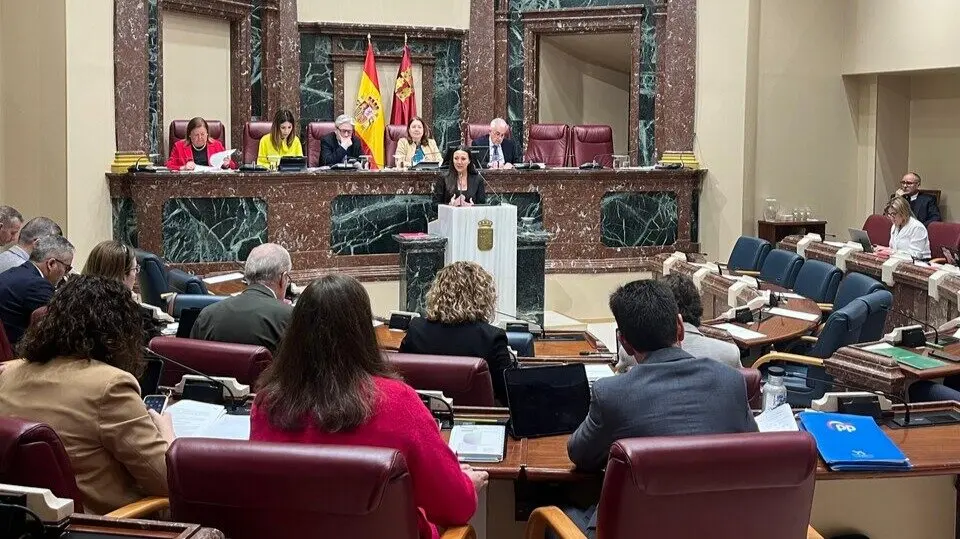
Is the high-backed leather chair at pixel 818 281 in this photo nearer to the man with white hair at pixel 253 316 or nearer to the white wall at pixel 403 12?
the man with white hair at pixel 253 316

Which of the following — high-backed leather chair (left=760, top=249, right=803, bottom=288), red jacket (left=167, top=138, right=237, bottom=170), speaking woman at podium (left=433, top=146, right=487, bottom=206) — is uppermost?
red jacket (left=167, top=138, right=237, bottom=170)

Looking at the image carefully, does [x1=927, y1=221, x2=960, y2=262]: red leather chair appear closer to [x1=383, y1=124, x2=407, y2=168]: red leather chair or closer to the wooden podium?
the wooden podium

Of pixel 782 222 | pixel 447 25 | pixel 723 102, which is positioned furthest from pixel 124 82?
pixel 782 222

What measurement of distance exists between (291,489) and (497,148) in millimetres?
7668

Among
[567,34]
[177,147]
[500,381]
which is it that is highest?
[567,34]

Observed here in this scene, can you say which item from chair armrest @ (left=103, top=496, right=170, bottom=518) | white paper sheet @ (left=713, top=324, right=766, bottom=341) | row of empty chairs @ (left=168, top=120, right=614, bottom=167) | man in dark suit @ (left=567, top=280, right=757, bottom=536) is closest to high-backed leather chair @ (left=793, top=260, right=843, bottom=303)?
white paper sheet @ (left=713, top=324, right=766, bottom=341)

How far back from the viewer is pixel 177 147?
8930 mm

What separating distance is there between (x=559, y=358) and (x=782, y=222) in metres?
6.31

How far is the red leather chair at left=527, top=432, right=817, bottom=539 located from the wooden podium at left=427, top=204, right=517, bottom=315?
19.7 feet

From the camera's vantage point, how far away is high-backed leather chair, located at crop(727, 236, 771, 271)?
8.37 m

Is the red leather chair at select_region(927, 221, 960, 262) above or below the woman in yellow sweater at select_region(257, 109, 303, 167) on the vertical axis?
below

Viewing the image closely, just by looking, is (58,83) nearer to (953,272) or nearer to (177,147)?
(177,147)

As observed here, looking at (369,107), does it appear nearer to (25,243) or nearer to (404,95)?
(404,95)

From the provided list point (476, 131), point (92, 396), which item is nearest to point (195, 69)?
point (476, 131)
